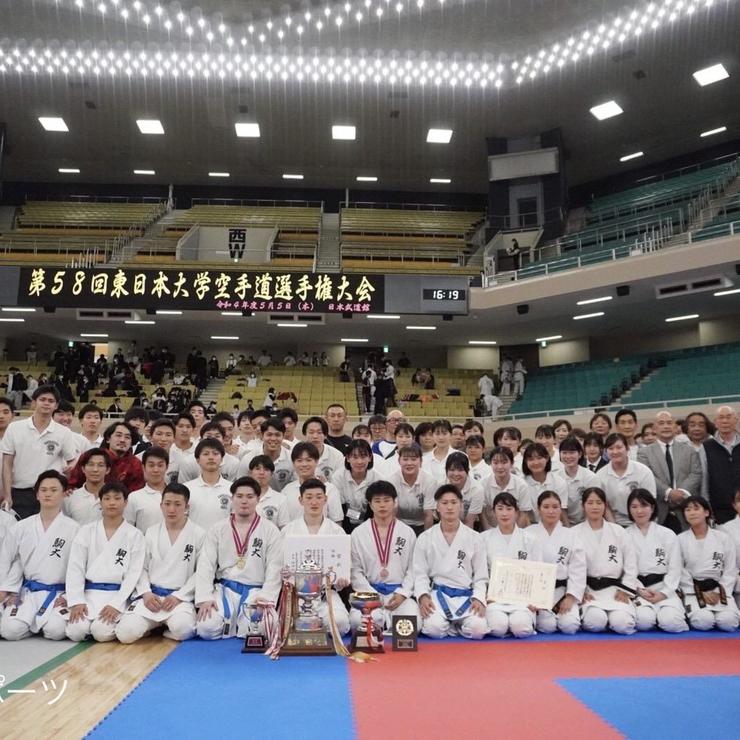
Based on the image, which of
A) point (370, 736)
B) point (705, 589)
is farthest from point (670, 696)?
point (705, 589)

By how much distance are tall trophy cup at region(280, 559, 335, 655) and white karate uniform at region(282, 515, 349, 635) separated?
0.35ft

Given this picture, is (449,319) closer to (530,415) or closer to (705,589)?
(530,415)

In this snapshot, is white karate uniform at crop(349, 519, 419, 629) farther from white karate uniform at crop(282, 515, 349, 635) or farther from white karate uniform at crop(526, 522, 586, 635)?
white karate uniform at crop(526, 522, 586, 635)

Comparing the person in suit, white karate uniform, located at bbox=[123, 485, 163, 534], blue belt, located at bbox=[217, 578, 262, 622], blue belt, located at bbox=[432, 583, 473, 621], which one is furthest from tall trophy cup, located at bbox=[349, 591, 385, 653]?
the person in suit

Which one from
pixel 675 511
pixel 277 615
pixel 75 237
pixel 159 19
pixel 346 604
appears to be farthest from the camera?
pixel 75 237

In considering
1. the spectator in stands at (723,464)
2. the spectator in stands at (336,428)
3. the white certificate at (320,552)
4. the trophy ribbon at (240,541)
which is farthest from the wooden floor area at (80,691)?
the spectator in stands at (723,464)

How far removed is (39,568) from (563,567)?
4029 millimetres

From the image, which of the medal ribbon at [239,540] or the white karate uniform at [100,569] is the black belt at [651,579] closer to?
the medal ribbon at [239,540]

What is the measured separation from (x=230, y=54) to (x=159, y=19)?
5.71 feet

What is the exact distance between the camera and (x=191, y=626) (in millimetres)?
4555

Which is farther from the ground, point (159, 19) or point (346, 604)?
point (159, 19)

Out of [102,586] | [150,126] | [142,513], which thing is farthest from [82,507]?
[150,126]

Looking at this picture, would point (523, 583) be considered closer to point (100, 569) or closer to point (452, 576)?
point (452, 576)

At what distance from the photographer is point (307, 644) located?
164 inches
